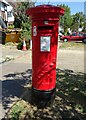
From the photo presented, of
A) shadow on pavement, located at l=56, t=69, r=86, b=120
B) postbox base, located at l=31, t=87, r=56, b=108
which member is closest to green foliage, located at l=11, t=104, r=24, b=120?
postbox base, located at l=31, t=87, r=56, b=108

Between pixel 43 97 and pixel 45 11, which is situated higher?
pixel 45 11

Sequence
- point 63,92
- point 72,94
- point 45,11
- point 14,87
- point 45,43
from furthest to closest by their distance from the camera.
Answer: point 14,87
point 63,92
point 72,94
point 45,43
point 45,11

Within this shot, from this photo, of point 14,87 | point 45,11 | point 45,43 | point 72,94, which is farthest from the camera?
point 14,87

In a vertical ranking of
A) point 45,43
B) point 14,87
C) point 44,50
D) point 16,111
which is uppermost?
point 45,43

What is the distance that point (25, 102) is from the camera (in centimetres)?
567

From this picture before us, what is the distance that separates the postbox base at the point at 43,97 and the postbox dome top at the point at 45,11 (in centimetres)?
161

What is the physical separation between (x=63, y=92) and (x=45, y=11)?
2.38 m

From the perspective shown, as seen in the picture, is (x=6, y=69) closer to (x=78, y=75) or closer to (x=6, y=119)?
(x=78, y=75)

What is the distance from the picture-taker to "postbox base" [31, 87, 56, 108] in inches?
213

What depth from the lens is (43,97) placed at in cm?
540

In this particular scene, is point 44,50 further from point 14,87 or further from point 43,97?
point 14,87

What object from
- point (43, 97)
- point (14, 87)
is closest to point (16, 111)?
point (43, 97)

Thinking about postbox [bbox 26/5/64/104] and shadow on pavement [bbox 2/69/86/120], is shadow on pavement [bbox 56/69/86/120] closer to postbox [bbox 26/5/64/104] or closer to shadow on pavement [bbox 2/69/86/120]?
shadow on pavement [bbox 2/69/86/120]

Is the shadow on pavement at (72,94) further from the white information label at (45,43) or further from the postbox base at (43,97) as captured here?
the white information label at (45,43)
